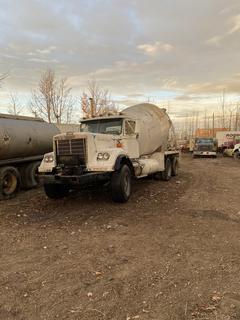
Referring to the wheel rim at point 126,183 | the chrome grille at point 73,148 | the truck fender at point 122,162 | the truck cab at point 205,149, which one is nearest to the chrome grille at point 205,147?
the truck cab at point 205,149

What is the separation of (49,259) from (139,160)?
6.15 m

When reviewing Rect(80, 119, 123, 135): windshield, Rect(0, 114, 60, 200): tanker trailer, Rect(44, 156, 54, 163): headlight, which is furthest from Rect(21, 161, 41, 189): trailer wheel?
Rect(44, 156, 54, 163): headlight

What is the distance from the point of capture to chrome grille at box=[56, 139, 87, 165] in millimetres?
8430

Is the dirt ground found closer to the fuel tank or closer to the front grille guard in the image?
the front grille guard

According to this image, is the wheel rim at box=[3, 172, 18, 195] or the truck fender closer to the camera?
the truck fender

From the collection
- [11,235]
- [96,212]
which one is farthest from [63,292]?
[96,212]

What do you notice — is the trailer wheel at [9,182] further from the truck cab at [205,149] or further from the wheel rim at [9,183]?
the truck cab at [205,149]

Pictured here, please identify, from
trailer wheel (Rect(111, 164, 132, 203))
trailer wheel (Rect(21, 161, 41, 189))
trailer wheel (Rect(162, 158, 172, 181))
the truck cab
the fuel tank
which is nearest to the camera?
trailer wheel (Rect(111, 164, 132, 203))

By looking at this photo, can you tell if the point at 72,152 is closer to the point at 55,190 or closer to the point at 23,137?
the point at 55,190

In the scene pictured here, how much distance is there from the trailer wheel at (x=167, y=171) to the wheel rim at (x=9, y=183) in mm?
5995

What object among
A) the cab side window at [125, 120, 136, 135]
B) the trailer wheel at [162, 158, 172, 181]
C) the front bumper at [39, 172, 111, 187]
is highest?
the cab side window at [125, 120, 136, 135]

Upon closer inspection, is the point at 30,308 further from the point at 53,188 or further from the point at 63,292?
the point at 53,188

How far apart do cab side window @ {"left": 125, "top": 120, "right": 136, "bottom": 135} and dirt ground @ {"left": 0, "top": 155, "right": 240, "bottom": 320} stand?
2371 mm

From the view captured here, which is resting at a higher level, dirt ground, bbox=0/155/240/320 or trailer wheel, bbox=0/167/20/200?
trailer wheel, bbox=0/167/20/200
